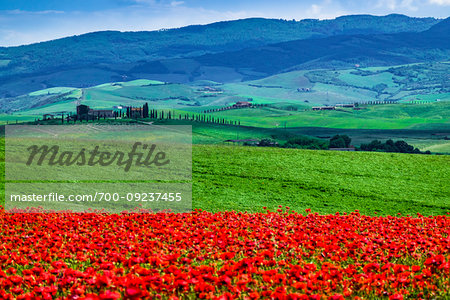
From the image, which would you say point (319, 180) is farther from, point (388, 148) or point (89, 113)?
point (89, 113)

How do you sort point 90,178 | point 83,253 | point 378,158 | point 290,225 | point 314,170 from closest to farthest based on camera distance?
point 83,253, point 290,225, point 90,178, point 314,170, point 378,158

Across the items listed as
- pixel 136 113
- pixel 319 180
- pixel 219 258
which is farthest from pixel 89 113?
pixel 219 258

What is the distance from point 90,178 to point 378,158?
28368 mm

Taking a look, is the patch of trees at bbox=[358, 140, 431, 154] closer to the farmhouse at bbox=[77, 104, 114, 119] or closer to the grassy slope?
the farmhouse at bbox=[77, 104, 114, 119]

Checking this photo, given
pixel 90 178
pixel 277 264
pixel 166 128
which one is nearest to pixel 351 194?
pixel 90 178

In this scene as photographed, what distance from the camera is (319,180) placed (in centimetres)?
4603

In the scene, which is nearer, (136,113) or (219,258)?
(219,258)

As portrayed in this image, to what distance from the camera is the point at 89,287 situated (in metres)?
10.0

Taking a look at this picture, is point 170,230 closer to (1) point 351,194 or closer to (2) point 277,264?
(2) point 277,264

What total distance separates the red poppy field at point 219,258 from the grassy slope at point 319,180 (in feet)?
60.6

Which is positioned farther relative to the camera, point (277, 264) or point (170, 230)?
point (170, 230)

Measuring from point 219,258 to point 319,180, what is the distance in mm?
34961

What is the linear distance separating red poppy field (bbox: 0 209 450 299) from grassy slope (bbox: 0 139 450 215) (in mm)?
18459

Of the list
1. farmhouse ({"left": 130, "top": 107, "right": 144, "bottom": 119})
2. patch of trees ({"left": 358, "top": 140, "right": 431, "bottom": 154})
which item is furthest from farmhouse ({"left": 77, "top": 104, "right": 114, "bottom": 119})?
patch of trees ({"left": 358, "top": 140, "right": 431, "bottom": 154})
